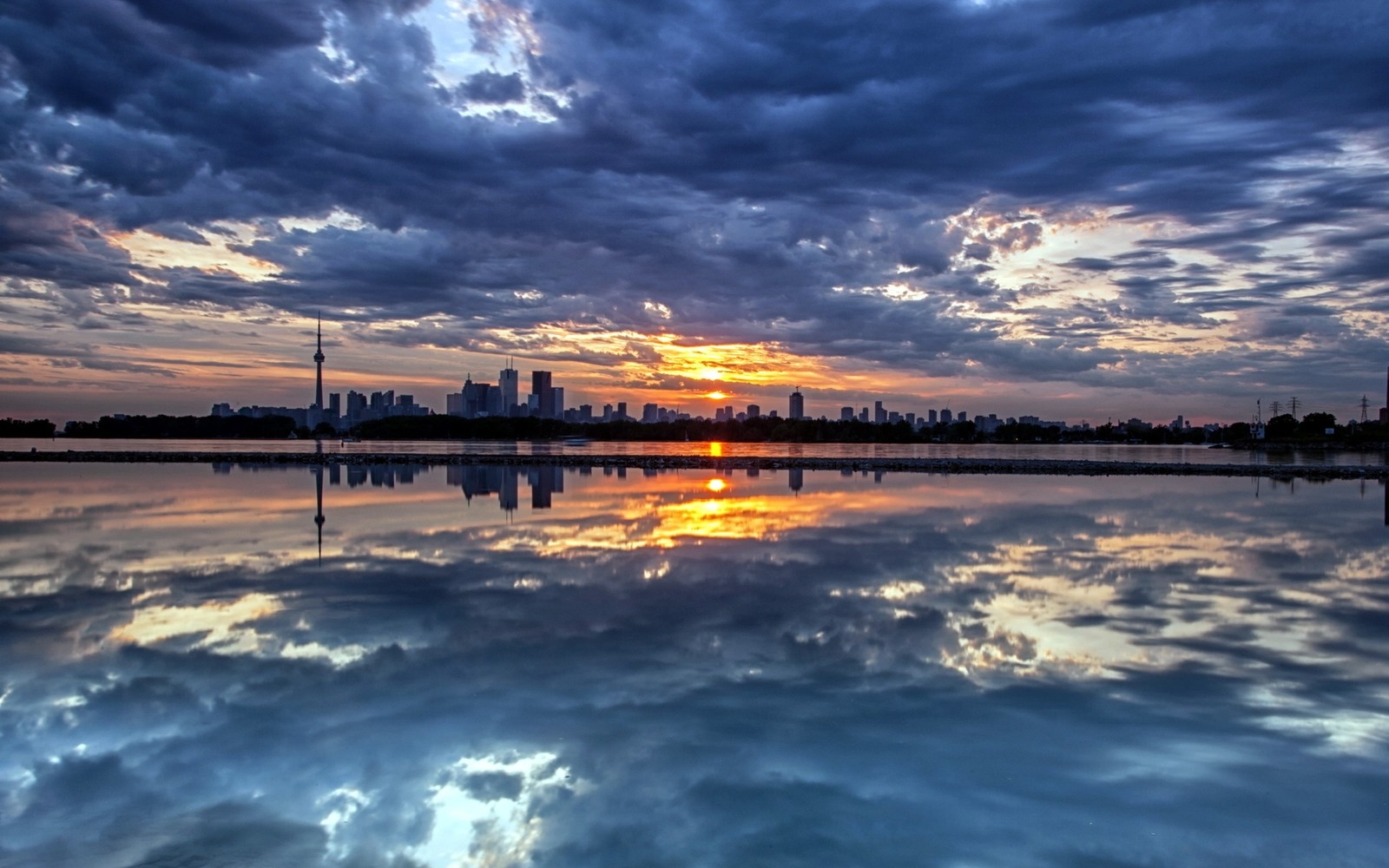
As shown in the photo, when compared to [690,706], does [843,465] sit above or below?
above

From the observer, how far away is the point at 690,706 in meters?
7.84

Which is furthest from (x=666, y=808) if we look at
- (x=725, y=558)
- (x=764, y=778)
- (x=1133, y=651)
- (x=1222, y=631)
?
(x=725, y=558)

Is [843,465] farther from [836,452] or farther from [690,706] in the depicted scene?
[690,706]

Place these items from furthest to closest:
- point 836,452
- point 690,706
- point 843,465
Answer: point 836,452 < point 843,465 < point 690,706

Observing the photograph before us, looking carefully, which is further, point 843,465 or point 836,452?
point 836,452

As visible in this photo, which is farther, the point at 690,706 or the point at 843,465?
the point at 843,465

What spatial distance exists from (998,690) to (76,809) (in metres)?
7.33

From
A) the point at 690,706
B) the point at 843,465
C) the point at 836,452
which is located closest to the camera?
the point at 690,706

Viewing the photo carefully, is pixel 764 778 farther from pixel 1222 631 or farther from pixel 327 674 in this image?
pixel 1222 631

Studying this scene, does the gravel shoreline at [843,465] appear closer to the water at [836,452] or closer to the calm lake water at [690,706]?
the water at [836,452]

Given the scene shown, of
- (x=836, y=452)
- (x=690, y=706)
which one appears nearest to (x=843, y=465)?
(x=836, y=452)

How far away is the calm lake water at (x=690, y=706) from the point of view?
5.61 meters

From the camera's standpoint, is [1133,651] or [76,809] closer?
[76,809]

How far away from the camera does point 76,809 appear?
586 centimetres
